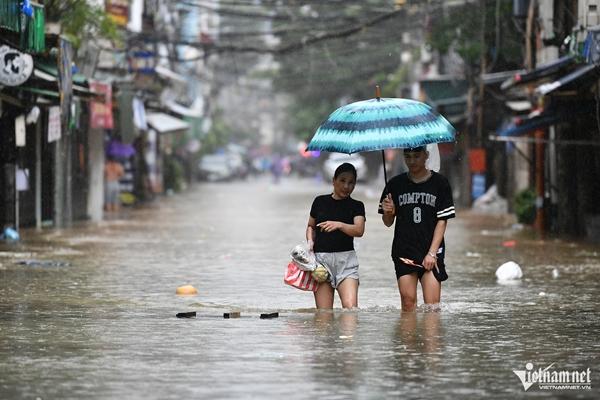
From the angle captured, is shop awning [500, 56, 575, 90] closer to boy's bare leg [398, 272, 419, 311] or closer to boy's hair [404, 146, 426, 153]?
boy's bare leg [398, 272, 419, 311]

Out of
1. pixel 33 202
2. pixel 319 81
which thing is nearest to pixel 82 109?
pixel 33 202

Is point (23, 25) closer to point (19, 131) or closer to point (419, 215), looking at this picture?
point (19, 131)

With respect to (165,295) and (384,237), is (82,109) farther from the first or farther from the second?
(165,295)

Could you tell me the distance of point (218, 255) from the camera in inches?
902

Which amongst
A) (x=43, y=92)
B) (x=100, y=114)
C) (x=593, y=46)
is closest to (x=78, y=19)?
(x=43, y=92)

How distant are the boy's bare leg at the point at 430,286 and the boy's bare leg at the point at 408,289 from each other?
0.09 m

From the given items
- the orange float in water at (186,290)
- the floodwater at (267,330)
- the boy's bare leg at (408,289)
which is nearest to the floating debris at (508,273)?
the floodwater at (267,330)

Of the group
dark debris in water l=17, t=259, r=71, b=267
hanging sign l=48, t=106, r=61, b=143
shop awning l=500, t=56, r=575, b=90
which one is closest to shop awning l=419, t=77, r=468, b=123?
shop awning l=500, t=56, r=575, b=90

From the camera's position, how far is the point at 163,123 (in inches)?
1842

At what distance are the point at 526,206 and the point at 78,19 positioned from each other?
10.7 meters

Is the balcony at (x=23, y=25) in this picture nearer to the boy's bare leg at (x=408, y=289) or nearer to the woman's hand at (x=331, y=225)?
the woman's hand at (x=331, y=225)

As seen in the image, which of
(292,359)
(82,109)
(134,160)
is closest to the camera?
(292,359)

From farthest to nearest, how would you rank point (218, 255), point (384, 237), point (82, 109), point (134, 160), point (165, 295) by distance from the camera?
point (134, 160), point (82, 109), point (384, 237), point (218, 255), point (165, 295)

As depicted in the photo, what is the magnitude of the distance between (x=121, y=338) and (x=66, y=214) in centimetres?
2178
